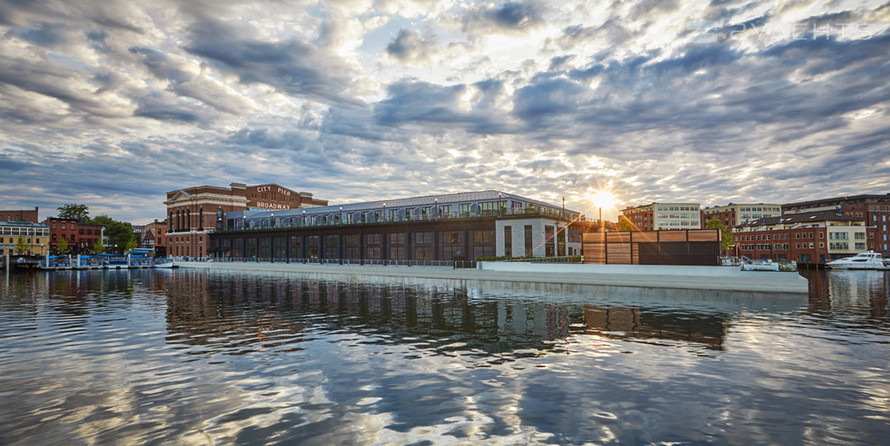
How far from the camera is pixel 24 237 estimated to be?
131 metres

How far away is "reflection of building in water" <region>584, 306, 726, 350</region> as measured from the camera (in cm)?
2042

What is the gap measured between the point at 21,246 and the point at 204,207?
4862 cm

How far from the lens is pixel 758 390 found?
12.6 meters

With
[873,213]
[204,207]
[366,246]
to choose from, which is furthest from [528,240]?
[873,213]

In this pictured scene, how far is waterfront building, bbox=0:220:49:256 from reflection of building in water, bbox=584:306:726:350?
158652 millimetres

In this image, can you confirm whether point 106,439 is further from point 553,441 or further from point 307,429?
point 553,441

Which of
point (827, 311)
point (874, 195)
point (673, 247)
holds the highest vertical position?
point (874, 195)

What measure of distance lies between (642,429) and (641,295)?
3107 cm

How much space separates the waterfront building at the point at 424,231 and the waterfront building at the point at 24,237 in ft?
219

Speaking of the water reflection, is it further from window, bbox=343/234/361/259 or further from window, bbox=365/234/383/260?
window, bbox=343/234/361/259

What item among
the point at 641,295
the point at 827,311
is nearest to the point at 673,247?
the point at 641,295

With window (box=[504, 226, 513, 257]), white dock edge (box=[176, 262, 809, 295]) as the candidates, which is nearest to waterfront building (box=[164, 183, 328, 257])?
white dock edge (box=[176, 262, 809, 295])

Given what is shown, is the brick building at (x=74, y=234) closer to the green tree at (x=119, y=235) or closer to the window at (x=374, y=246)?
the green tree at (x=119, y=235)

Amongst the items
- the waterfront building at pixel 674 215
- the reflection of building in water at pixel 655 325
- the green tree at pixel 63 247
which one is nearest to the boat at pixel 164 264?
the green tree at pixel 63 247
